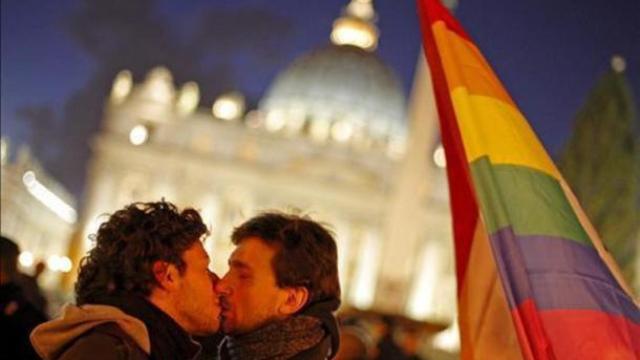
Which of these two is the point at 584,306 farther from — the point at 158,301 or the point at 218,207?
the point at 218,207

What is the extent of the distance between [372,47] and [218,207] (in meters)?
27.3

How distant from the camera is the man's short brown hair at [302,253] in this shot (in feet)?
10.3

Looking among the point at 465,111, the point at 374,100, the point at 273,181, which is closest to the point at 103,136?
the point at 273,181

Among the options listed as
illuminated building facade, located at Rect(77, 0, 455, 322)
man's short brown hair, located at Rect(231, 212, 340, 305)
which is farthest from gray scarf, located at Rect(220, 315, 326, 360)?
illuminated building facade, located at Rect(77, 0, 455, 322)

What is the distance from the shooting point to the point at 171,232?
2.92m

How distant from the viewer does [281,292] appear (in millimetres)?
3113

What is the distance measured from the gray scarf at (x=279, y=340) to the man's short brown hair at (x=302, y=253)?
0.34 feet

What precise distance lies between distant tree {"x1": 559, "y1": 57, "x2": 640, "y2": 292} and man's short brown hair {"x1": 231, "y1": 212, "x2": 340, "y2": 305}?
26.8m

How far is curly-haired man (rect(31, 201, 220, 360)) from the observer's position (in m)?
2.69

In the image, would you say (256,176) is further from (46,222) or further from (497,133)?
(497,133)

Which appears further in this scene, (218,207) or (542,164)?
(218,207)

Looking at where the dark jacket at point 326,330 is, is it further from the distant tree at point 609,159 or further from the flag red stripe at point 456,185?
the distant tree at point 609,159

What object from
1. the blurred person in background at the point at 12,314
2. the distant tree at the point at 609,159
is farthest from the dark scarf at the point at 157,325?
the distant tree at the point at 609,159

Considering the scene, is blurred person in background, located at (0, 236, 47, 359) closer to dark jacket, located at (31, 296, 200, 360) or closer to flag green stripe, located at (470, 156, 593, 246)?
flag green stripe, located at (470, 156, 593, 246)
